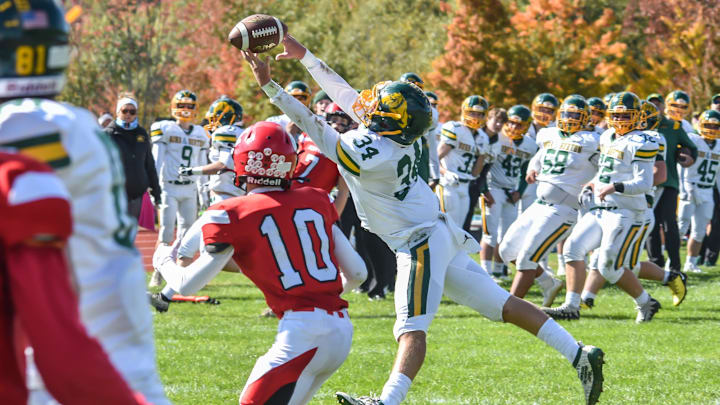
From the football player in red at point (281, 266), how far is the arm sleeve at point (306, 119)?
3.15 feet

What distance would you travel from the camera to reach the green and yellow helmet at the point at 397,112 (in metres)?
5.39

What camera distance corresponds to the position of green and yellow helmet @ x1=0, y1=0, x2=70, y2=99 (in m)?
2.29

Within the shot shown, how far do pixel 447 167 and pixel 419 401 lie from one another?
19.8ft

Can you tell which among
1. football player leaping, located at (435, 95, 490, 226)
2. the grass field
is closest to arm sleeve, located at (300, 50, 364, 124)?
the grass field

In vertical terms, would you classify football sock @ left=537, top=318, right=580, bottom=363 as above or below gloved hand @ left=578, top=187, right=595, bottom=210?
above

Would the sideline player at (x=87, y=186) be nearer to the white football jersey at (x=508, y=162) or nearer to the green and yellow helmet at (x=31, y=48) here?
the green and yellow helmet at (x=31, y=48)

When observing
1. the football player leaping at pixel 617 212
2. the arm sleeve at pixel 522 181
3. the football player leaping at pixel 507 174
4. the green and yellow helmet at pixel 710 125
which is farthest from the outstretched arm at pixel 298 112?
the green and yellow helmet at pixel 710 125

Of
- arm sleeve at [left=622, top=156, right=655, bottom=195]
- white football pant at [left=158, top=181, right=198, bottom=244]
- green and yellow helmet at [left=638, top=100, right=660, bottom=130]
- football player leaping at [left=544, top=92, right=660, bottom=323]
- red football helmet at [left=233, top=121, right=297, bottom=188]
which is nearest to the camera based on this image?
red football helmet at [left=233, top=121, right=297, bottom=188]

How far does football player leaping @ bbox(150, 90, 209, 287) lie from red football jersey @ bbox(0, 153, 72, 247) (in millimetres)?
9383

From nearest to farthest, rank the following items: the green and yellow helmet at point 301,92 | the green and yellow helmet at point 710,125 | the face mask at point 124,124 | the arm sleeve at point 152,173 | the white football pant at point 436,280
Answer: the white football pant at point 436,280, the green and yellow helmet at point 301,92, the face mask at point 124,124, the arm sleeve at point 152,173, the green and yellow helmet at point 710,125

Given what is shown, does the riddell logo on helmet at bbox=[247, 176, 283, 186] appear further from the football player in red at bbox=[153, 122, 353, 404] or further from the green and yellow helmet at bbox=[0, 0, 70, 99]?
the green and yellow helmet at bbox=[0, 0, 70, 99]

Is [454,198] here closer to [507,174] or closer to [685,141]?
[507,174]

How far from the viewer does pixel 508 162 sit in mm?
Result: 12211

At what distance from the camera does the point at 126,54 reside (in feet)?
95.7
